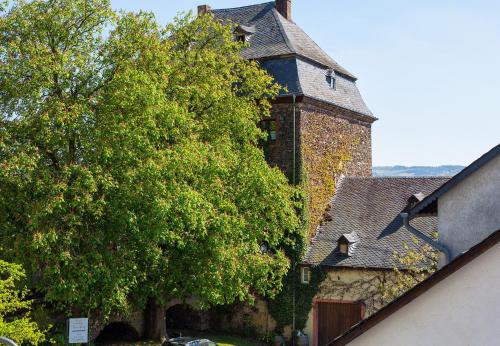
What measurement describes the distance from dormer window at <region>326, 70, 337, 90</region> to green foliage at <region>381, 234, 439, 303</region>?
912 centimetres

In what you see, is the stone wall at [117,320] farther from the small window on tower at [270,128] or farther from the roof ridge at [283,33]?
the roof ridge at [283,33]

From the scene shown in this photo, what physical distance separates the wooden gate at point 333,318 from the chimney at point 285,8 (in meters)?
14.7

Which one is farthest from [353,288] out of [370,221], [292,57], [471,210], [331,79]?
[471,210]

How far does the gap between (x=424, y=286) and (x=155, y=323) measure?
21.0 m

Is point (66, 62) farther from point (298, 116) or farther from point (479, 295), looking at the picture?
point (479, 295)

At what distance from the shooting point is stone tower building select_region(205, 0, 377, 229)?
102 feet

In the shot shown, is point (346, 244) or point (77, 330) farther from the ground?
point (346, 244)

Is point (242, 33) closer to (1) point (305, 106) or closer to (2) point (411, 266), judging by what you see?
(1) point (305, 106)

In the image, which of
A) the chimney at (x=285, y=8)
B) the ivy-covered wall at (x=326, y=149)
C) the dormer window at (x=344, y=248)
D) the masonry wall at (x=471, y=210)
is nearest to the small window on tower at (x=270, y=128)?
the ivy-covered wall at (x=326, y=149)

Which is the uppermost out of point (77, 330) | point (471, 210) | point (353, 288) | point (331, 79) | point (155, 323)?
point (331, 79)

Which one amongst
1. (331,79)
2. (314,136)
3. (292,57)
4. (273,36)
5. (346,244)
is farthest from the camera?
(331,79)

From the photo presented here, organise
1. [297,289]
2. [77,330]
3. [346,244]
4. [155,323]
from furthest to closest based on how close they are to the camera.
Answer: [297,289], [346,244], [155,323], [77,330]

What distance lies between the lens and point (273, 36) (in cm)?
3306

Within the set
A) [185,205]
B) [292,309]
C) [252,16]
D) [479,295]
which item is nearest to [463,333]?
[479,295]
